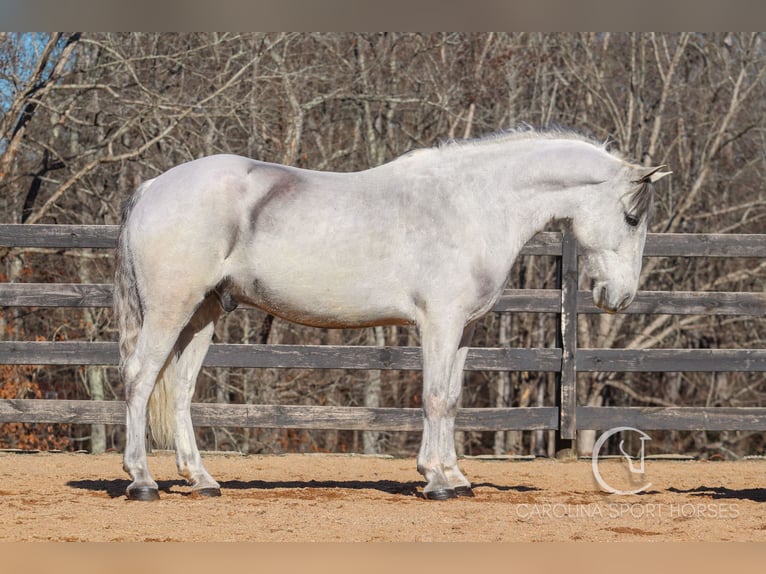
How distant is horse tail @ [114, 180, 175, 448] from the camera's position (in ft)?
17.3

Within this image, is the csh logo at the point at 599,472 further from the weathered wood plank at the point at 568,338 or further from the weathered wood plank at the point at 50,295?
the weathered wood plank at the point at 50,295

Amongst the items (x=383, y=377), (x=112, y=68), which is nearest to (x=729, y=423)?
→ (x=383, y=377)

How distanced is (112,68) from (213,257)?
776 cm

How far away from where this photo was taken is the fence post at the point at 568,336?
7555mm

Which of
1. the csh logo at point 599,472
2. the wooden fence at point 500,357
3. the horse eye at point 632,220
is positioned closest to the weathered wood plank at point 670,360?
the wooden fence at point 500,357

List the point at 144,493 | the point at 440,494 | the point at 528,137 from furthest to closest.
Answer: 1. the point at 528,137
2. the point at 440,494
3. the point at 144,493

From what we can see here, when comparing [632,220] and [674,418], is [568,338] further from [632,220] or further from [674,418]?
[632,220]

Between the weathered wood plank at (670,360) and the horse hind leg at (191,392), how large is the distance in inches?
134

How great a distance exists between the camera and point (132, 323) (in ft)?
17.4

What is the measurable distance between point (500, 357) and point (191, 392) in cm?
297

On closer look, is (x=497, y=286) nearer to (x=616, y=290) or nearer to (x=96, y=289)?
(x=616, y=290)

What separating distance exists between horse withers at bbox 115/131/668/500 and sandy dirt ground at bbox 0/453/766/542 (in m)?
0.40

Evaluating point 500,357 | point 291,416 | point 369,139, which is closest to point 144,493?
point 291,416

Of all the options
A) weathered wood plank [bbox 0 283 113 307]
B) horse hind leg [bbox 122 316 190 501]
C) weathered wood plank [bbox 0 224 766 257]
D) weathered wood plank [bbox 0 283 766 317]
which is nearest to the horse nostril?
weathered wood plank [bbox 0 283 766 317]
